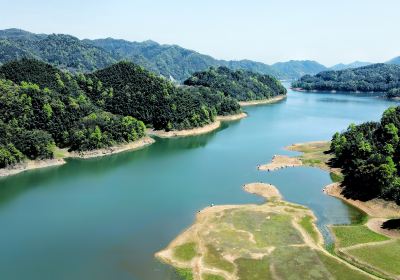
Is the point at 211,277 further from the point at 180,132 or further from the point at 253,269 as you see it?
the point at 180,132

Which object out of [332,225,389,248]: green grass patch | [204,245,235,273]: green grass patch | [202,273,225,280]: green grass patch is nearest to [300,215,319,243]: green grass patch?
[332,225,389,248]: green grass patch

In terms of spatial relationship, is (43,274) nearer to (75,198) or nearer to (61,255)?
(61,255)

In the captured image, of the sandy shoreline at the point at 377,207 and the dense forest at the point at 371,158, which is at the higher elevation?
the dense forest at the point at 371,158

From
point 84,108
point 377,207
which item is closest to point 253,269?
point 377,207

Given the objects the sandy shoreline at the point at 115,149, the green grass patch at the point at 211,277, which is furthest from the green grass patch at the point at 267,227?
the sandy shoreline at the point at 115,149

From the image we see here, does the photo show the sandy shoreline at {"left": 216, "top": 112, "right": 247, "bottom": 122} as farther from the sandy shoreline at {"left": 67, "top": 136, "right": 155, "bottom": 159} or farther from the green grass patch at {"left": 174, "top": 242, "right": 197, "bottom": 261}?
the green grass patch at {"left": 174, "top": 242, "right": 197, "bottom": 261}

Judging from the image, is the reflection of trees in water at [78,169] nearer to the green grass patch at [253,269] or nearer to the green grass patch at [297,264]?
the green grass patch at [253,269]
